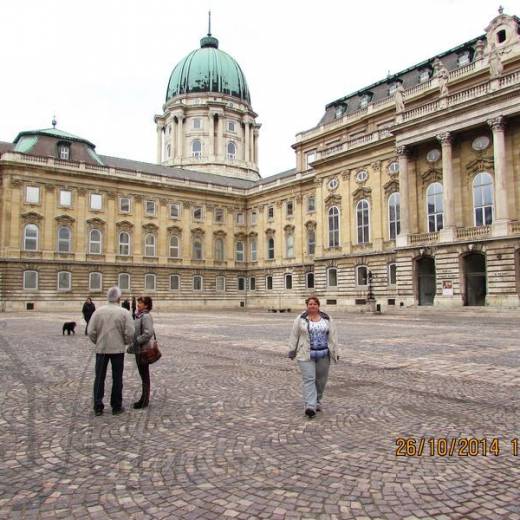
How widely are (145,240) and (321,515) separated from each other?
54.2 m

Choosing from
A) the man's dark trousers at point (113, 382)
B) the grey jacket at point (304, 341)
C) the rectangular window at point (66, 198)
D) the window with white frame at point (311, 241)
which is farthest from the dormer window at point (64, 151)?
the grey jacket at point (304, 341)

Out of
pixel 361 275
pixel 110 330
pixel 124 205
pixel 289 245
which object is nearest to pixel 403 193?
pixel 361 275

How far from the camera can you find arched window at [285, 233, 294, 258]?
Answer: 5694cm

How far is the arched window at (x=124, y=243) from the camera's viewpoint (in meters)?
54.5

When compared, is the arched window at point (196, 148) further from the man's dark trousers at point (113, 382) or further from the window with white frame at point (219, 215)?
the man's dark trousers at point (113, 382)

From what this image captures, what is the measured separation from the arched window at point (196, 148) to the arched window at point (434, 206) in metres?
46.3

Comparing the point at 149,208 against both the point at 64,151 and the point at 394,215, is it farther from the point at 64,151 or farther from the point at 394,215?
the point at 394,215

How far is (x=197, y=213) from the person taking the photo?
5988cm

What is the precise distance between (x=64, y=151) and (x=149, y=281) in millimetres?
16915

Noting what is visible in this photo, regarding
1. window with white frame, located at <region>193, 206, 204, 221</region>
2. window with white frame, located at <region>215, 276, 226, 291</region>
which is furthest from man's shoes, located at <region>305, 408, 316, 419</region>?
window with white frame, located at <region>193, 206, 204, 221</region>

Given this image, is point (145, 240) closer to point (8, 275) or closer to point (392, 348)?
point (8, 275)

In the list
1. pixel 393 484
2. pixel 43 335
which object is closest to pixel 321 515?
pixel 393 484

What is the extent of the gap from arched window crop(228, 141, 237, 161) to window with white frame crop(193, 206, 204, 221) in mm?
21906

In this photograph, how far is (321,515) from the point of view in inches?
143
